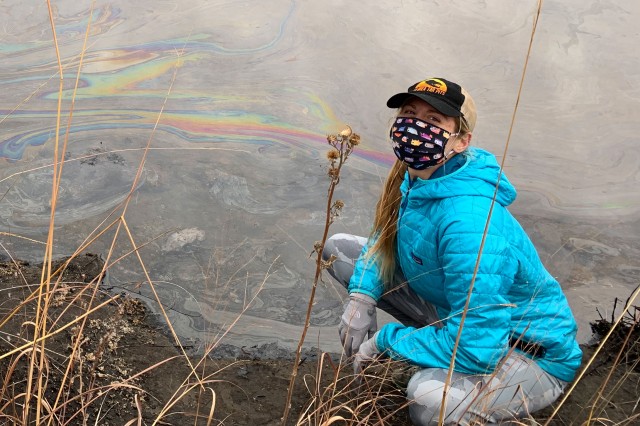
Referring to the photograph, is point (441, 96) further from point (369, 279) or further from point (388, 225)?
point (369, 279)

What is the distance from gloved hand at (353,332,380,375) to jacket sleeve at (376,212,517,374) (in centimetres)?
19

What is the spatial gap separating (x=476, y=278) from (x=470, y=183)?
282 mm

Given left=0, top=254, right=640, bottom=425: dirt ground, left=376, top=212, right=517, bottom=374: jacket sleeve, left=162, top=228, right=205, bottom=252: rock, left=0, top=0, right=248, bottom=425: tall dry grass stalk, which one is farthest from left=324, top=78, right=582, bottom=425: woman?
left=162, top=228, right=205, bottom=252: rock

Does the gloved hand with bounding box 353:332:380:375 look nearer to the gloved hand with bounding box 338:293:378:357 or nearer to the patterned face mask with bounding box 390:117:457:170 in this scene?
the gloved hand with bounding box 338:293:378:357

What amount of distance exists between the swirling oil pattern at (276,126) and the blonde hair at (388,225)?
421mm

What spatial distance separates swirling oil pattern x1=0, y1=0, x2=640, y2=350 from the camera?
2857 millimetres

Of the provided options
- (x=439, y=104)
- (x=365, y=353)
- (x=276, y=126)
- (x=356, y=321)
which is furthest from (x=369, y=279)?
(x=276, y=126)

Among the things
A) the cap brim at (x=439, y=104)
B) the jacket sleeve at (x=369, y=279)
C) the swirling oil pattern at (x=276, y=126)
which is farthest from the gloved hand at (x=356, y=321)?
the cap brim at (x=439, y=104)

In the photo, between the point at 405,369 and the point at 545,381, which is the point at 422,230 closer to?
the point at 405,369

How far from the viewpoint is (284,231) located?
2.99 meters

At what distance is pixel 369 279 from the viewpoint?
95.1 inches

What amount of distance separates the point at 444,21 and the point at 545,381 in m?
2.26

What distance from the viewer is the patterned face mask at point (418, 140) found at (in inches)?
80.1

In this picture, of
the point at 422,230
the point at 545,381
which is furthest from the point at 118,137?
the point at 545,381
